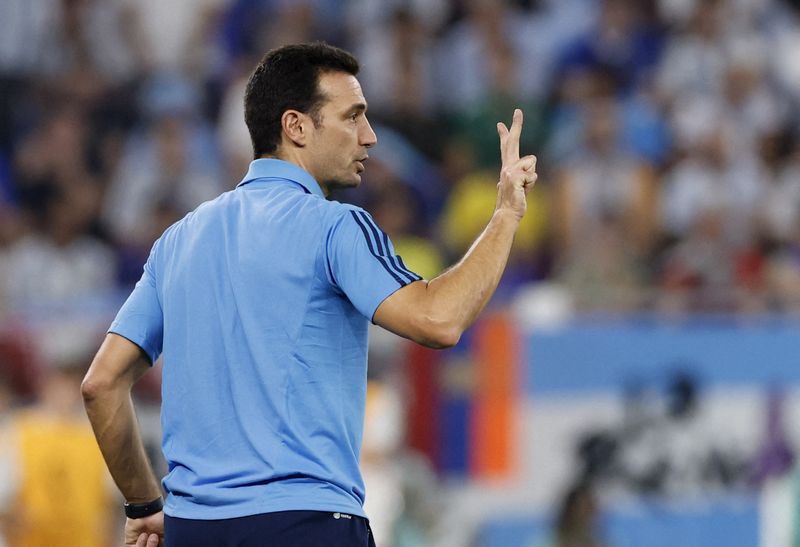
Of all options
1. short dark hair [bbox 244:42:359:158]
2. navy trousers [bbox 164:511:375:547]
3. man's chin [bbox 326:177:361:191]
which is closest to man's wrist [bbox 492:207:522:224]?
man's chin [bbox 326:177:361:191]

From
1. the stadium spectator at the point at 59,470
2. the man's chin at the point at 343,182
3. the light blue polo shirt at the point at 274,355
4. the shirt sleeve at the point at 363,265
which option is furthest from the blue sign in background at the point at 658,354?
the shirt sleeve at the point at 363,265

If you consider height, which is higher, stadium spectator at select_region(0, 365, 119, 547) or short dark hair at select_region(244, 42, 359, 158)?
short dark hair at select_region(244, 42, 359, 158)

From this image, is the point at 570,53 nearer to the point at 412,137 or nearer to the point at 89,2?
the point at 412,137

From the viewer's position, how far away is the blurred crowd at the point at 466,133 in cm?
948

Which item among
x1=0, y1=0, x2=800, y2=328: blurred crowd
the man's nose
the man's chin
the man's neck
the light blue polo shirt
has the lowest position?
the light blue polo shirt

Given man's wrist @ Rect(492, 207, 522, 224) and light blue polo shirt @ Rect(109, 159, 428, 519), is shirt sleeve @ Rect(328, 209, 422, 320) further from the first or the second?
man's wrist @ Rect(492, 207, 522, 224)

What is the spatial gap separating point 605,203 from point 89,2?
13.8ft

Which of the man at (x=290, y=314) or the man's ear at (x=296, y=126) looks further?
the man's ear at (x=296, y=126)

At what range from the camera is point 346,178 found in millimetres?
3402

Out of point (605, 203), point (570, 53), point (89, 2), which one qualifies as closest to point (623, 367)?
point (605, 203)

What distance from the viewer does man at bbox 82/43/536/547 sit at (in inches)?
122

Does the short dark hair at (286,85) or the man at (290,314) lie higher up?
the short dark hair at (286,85)

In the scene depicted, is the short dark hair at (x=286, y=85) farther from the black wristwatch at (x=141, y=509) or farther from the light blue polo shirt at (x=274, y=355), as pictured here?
the black wristwatch at (x=141, y=509)

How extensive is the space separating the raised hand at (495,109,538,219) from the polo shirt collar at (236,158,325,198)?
15.9 inches
